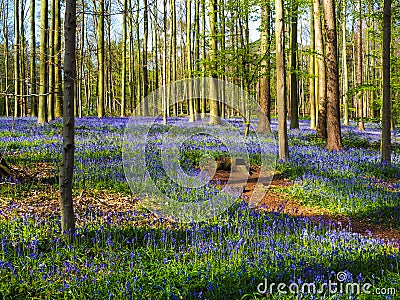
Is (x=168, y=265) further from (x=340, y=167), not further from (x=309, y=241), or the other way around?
(x=340, y=167)

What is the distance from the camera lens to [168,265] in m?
4.27

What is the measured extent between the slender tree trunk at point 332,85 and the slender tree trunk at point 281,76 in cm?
315

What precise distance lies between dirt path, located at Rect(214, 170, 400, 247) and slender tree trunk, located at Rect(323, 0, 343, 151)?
477cm

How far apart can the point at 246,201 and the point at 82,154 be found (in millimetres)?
4980

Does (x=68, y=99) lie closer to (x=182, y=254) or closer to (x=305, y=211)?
(x=182, y=254)

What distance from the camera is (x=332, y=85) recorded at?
547 inches

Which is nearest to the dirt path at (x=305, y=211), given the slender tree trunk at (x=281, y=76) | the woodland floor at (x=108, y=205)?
the woodland floor at (x=108, y=205)

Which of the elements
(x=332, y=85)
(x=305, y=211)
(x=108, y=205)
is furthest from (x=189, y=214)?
(x=332, y=85)

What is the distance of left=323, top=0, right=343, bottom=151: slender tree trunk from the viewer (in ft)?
45.3

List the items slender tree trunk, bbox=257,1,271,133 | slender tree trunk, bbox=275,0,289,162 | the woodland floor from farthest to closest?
slender tree trunk, bbox=257,1,271,133
slender tree trunk, bbox=275,0,289,162
the woodland floor

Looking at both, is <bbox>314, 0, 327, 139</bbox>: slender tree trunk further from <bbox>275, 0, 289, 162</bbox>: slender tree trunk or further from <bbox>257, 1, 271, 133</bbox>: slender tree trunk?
<bbox>275, 0, 289, 162</bbox>: slender tree trunk

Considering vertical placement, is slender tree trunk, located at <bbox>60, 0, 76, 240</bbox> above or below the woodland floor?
above

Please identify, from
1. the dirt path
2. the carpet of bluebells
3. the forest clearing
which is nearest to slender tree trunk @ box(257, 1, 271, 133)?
the forest clearing

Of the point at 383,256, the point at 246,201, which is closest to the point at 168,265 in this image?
the point at 383,256
